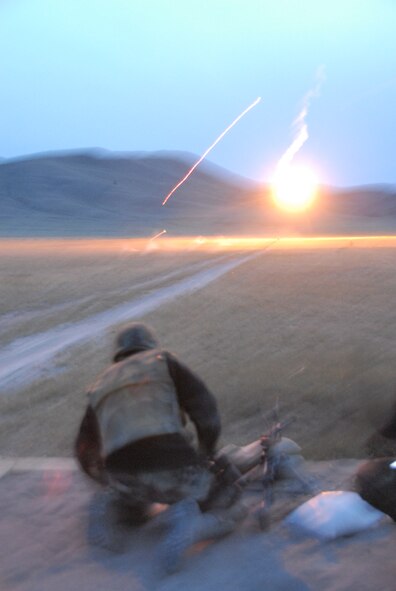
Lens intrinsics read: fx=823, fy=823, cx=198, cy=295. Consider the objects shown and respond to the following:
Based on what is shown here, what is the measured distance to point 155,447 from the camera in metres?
4.64

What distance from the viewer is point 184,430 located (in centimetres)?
480

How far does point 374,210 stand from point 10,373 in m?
57.3

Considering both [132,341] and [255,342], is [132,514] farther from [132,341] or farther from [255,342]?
[255,342]

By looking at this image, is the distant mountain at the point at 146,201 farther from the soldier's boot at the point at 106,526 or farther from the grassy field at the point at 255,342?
the soldier's boot at the point at 106,526

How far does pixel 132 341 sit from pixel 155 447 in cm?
75

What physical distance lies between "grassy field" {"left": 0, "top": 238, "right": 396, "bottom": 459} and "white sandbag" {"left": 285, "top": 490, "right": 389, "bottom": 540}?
162cm

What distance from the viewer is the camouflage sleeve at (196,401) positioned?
→ 16.0ft

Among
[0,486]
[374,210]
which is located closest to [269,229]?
[374,210]

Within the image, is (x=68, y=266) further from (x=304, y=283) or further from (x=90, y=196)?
(x=90, y=196)

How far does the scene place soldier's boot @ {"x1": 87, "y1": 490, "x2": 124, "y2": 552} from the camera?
16.1 feet

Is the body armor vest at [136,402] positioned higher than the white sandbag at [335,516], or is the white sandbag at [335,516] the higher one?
the body armor vest at [136,402]

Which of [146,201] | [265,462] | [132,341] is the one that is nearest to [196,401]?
[132,341]

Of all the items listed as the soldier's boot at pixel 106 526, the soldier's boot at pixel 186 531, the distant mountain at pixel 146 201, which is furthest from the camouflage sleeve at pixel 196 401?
the distant mountain at pixel 146 201

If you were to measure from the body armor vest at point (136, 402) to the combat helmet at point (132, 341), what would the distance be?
6.3 inches
